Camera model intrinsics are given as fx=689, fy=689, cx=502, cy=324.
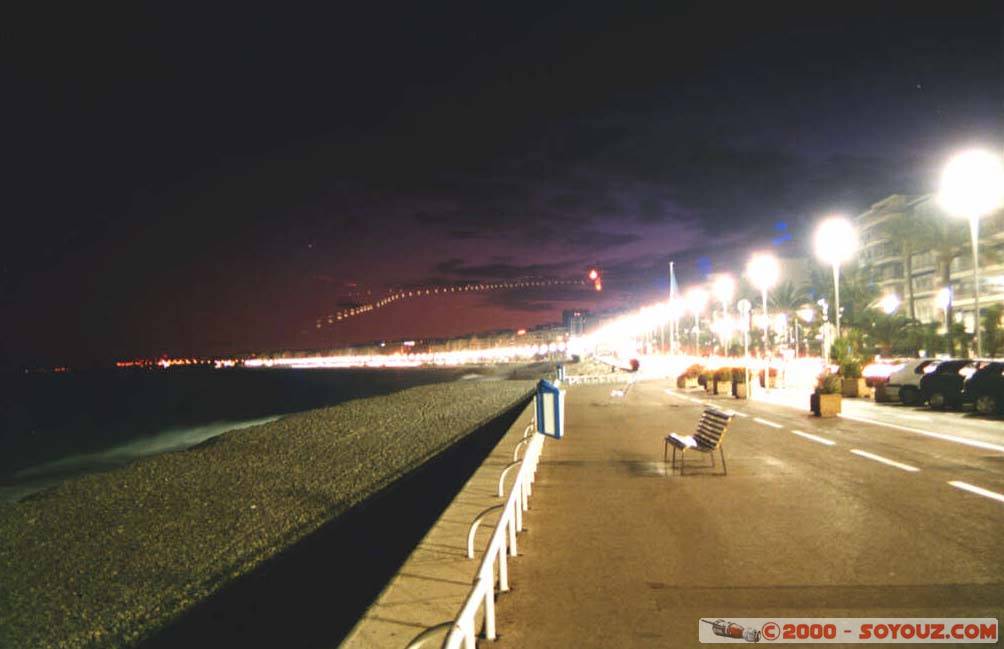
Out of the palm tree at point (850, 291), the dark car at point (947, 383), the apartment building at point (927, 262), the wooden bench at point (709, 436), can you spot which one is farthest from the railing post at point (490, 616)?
the palm tree at point (850, 291)

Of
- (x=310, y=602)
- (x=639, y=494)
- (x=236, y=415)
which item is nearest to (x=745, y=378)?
(x=639, y=494)

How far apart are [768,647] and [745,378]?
23.0 m

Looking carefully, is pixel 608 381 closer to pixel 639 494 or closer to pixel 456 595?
pixel 639 494

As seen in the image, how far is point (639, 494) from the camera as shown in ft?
30.4

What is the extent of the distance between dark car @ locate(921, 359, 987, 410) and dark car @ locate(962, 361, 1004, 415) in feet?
3.51

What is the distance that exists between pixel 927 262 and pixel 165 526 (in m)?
73.6

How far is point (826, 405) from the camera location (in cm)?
1866

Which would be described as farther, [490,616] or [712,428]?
[712,428]

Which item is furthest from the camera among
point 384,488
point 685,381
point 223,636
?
point 685,381

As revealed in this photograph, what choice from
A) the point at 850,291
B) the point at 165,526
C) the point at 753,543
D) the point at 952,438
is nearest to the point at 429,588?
the point at 753,543

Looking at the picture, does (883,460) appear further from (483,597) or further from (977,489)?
(483,597)

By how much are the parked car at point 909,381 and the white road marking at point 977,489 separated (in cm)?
1328

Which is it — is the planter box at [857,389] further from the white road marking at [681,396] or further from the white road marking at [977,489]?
the white road marking at [977,489]

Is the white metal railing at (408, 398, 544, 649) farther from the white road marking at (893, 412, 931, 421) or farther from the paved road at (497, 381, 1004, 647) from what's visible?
the white road marking at (893, 412, 931, 421)
